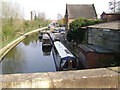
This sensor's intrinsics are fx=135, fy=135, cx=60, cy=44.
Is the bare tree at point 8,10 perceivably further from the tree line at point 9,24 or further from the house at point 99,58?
the house at point 99,58

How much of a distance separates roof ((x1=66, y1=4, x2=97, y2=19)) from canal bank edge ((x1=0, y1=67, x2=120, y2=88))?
23259 millimetres

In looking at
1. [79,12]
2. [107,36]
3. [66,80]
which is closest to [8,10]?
[79,12]

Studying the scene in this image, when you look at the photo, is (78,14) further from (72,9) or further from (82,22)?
(82,22)

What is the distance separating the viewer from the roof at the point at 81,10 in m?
25.0

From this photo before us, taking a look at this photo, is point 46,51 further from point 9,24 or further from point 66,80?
point 66,80

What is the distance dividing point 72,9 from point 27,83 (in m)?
25.3

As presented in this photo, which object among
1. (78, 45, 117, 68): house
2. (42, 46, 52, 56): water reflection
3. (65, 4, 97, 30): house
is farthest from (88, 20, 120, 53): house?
(65, 4, 97, 30): house

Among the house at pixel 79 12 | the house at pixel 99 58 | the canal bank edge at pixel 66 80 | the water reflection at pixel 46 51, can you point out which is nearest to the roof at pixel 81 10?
the house at pixel 79 12

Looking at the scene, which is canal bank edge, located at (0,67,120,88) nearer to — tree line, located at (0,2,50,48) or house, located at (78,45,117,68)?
house, located at (78,45,117,68)

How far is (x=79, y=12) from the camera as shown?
25.5 m

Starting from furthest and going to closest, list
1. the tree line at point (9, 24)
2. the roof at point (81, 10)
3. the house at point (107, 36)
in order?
the roof at point (81, 10), the tree line at point (9, 24), the house at point (107, 36)

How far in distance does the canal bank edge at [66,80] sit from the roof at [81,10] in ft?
76.3

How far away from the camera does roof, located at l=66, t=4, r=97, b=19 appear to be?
25.0 meters

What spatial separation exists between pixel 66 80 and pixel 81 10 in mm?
25595
